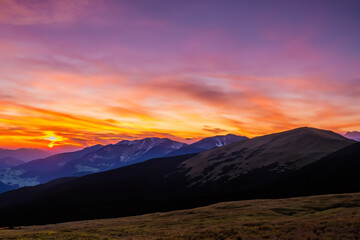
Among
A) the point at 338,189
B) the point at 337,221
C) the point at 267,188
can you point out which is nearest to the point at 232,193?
the point at 267,188

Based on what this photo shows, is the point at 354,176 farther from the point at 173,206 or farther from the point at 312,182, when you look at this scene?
the point at 173,206

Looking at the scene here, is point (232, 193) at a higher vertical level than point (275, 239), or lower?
lower

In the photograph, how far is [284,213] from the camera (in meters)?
55.0

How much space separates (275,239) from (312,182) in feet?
584

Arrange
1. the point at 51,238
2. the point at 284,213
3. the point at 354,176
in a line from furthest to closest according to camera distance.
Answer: the point at 354,176, the point at 284,213, the point at 51,238

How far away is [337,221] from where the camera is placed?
3575 centimetres

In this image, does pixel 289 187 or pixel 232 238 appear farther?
pixel 289 187

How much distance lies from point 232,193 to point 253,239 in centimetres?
17625

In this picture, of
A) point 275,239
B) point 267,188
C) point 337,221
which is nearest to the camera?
point 275,239

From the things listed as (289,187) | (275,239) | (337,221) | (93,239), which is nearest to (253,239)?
(275,239)

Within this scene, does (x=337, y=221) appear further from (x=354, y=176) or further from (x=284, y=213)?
(x=354, y=176)

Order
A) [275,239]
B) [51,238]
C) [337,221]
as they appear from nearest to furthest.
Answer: [275,239] → [337,221] → [51,238]

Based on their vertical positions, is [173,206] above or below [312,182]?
below

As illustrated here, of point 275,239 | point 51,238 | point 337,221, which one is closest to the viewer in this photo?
point 275,239
